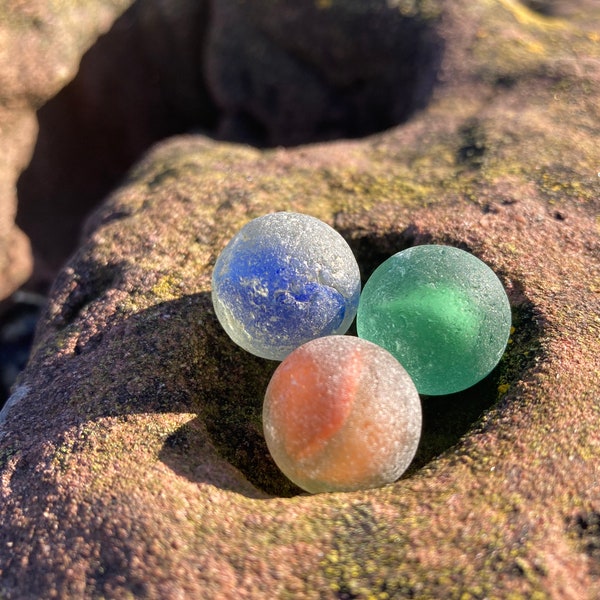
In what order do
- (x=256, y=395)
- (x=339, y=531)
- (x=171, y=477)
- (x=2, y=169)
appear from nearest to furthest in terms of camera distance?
(x=339, y=531), (x=171, y=477), (x=256, y=395), (x=2, y=169)

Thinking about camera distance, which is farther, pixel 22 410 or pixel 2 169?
pixel 2 169

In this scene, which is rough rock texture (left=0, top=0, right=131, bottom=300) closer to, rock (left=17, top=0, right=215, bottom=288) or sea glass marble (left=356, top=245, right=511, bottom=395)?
rock (left=17, top=0, right=215, bottom=288)

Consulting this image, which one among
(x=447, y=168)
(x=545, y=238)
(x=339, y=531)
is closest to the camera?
(x=339, y=531)

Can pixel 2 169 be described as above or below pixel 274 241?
Answer: below

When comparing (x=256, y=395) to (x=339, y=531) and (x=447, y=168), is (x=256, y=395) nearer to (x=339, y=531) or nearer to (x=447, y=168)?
(x=339, y=531)

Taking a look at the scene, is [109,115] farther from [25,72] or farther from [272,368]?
[272,368]

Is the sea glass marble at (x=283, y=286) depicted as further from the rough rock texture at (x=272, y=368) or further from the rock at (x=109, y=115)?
the rock at (x=109, y=115)

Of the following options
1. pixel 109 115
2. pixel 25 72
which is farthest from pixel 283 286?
pixel 109 115

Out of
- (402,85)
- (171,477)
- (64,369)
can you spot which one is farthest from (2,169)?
(171,477)

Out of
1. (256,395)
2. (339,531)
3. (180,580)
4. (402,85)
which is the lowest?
(402,85)
